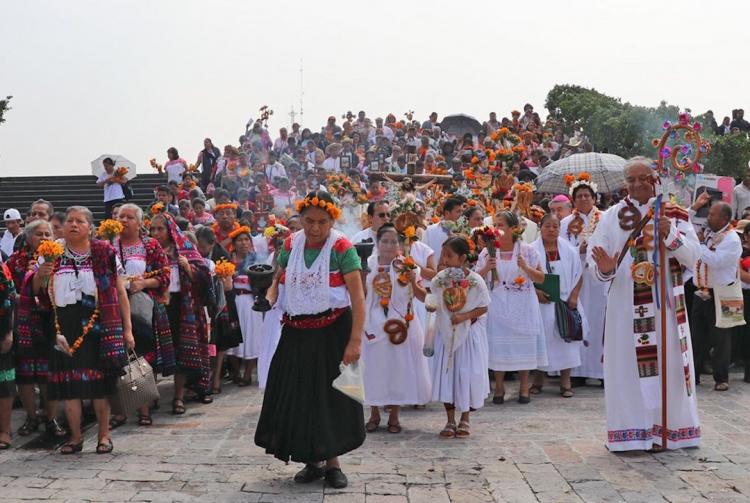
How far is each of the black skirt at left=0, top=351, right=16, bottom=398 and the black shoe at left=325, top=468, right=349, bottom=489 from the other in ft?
10.3

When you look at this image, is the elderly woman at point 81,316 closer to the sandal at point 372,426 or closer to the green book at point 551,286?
the sandal at point 372,426

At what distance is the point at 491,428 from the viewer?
7.93m

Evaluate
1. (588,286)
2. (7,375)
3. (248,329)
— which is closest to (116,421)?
(7,375)

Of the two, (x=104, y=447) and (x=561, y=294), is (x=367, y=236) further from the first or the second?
(x=104, y=447)

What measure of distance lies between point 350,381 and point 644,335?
2480 mm

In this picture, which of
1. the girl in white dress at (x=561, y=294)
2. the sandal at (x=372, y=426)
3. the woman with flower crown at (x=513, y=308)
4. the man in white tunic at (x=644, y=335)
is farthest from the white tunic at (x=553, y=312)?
the man in white tunic at (x=644, y=335)

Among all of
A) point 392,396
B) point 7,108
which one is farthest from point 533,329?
point 7,108

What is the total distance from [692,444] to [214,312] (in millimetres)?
4850

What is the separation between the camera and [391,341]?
26.5 feet

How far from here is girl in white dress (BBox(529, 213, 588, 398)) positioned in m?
9.70

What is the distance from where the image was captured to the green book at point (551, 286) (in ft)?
31.6

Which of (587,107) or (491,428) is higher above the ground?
(587,107)

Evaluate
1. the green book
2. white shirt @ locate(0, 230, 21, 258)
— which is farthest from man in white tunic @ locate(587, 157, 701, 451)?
white shirt @ locate(0, 230, 21, 258)

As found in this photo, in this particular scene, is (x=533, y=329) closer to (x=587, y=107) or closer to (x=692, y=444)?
(x=692, y=444)
